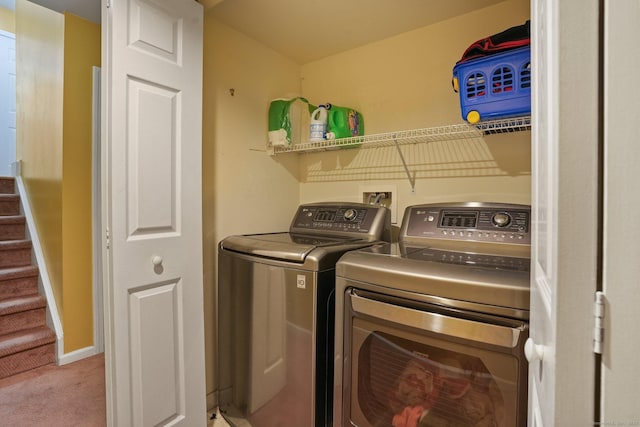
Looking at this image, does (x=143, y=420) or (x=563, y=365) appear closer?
(x=563, y=365)

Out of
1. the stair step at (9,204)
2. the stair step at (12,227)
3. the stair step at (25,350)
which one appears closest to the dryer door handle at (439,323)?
the stair step at (25,350)

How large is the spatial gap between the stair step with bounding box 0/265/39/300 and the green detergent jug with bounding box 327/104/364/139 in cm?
285

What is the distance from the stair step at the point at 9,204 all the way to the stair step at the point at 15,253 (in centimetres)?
49

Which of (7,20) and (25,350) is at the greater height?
(7,20)

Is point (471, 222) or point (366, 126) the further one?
point (366, 126)

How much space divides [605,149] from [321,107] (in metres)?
1.76

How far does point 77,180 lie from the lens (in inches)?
91.6

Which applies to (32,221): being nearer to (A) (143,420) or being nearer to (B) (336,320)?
(A) (143,420)

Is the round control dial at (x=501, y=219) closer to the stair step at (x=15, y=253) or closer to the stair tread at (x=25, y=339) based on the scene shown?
the stair tread at (x=25, y=339)

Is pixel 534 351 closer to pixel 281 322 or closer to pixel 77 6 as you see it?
pixel 281 322

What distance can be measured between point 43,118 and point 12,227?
1.14 m

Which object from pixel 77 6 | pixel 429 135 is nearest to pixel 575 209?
pixel 429 135

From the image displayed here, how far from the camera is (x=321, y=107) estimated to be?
6.50 feet

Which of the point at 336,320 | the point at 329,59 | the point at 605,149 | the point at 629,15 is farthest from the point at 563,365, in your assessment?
the point at 329,59
